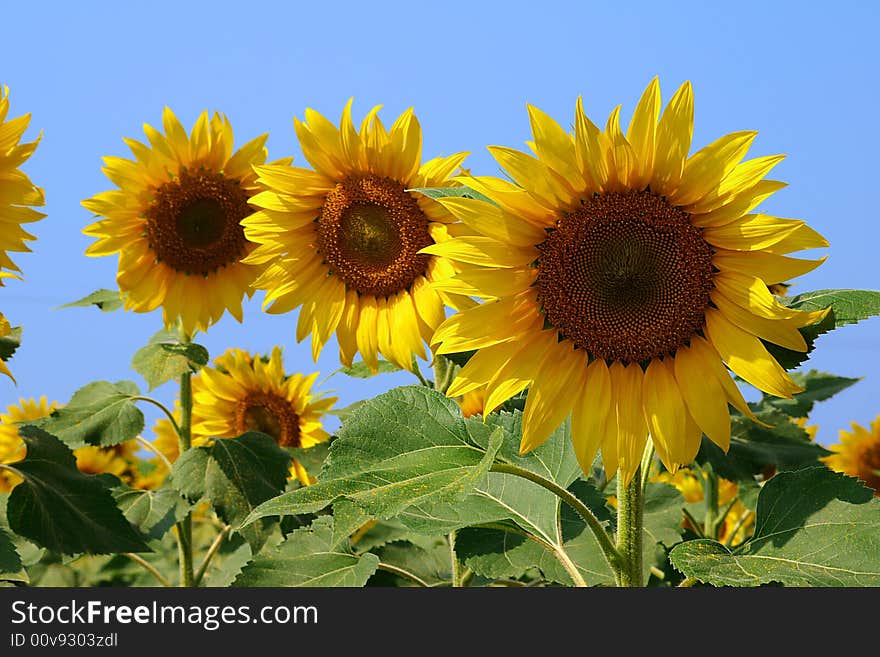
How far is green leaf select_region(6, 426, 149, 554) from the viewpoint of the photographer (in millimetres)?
2695

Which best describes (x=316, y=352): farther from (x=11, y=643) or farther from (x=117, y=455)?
(x=117, y=455)

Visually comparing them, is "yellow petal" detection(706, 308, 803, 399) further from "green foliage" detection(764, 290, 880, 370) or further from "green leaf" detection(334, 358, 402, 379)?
"green leaf" detection(334, 358, 402, 379)

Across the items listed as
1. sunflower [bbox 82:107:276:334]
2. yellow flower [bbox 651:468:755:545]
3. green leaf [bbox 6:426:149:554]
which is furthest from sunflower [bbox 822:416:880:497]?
green leaf [bbox 6:426:149:554]

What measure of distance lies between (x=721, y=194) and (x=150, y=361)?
7.23 feet

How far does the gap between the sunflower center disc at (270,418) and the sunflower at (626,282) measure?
7.57ft

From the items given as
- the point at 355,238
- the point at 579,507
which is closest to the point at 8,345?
the point at 355,238

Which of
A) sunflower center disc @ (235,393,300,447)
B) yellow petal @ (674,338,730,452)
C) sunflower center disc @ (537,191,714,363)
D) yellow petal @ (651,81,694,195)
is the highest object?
sunflower center disc @ (235,393,300,447)

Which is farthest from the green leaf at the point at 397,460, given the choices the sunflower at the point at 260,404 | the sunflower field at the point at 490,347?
the sunflower at the point at 260,404

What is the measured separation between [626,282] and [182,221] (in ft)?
7.00

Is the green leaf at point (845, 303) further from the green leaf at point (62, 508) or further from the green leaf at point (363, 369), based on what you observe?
the green leaf at point (62, 508)

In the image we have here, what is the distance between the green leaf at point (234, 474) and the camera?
3205mm

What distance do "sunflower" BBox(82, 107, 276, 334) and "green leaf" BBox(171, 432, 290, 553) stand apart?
0.57 meters

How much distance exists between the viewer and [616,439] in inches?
77.8

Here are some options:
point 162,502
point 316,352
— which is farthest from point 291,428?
point 316,352
